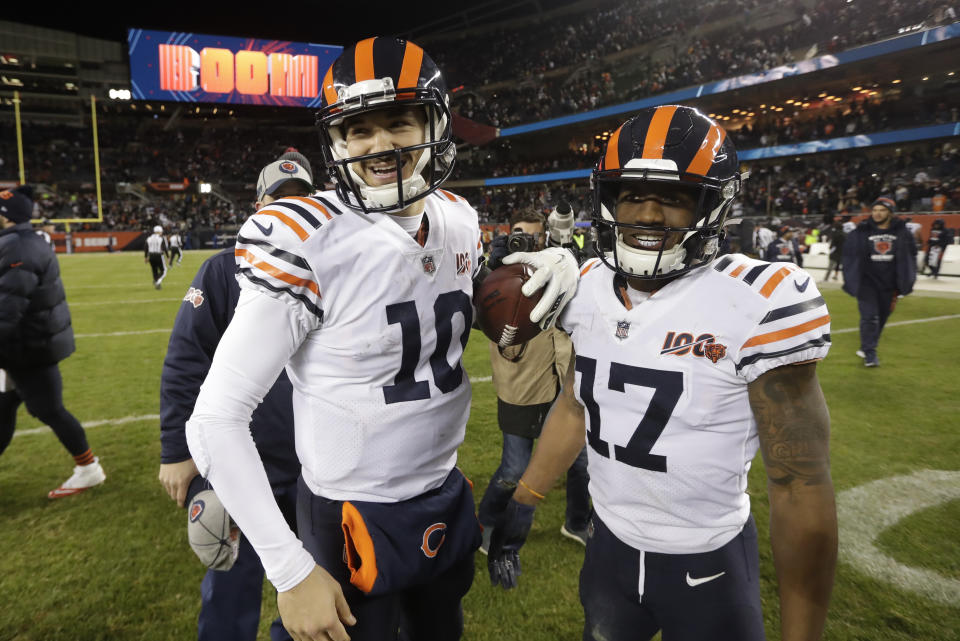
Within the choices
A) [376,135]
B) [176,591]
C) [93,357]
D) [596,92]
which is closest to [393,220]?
[376,135]

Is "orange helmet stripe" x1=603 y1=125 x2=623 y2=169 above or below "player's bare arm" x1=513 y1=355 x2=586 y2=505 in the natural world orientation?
above

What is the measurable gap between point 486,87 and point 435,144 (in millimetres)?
42005

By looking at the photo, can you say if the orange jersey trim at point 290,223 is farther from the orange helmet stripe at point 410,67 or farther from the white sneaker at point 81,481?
the white sneaker at point 81,481

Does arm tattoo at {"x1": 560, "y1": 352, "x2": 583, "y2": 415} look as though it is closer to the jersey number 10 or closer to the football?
the football

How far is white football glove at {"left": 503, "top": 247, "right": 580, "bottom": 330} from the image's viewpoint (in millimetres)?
1548

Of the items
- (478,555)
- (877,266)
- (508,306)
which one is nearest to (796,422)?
(508,306)

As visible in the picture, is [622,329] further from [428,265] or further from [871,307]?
[871,307]

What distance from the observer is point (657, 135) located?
156 centimetres

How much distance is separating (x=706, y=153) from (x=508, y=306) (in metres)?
0.68

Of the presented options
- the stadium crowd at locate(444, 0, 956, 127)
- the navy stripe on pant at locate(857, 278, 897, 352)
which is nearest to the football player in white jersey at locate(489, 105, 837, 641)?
the navy stripe on pant at locate(857, 278, 897, 352)

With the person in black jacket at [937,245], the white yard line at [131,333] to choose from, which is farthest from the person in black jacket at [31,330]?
the person in black jacket at [937,245]

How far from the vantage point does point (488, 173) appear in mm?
37625

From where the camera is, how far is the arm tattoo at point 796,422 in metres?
1.36

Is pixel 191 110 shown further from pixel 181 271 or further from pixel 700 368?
pixel 700 368
